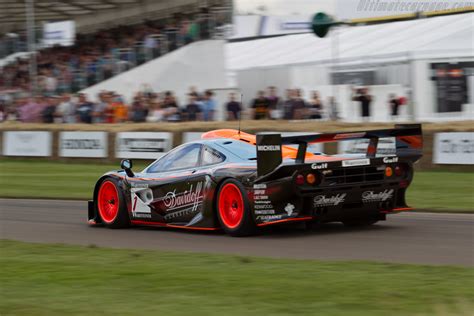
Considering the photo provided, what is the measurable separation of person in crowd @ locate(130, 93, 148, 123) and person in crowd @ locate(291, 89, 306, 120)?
4.38 meters

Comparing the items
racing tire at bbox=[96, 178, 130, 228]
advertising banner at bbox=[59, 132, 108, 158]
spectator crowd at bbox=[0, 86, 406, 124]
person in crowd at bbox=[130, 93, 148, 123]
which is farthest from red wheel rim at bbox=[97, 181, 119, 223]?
person in crowd at bbox=[130, 93, 148, 123]

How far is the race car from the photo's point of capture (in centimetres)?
914

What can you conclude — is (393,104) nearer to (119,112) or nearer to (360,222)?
(119,112)

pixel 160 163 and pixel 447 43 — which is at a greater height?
pixel 447 43

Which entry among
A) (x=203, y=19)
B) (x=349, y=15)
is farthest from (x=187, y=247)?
(x=203, y=19)

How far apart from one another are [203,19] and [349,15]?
23.3ft

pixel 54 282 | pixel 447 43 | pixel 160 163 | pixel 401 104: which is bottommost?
pixel 54 282

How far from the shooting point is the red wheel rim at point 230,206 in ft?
31.2

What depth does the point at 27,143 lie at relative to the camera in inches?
973

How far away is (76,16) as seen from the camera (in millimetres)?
45812

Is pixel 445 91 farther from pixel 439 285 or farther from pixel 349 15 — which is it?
pixel 439 285

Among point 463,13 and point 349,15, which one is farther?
point 349,15

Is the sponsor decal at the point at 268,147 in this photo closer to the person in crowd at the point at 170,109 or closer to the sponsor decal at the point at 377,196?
the sponsor decal at the point at 377,196
